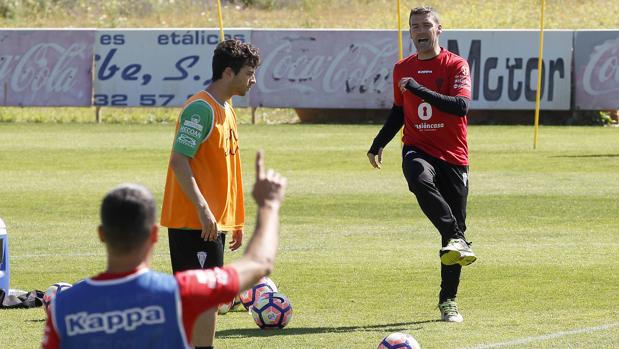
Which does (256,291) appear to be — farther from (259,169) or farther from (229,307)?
(259,169)

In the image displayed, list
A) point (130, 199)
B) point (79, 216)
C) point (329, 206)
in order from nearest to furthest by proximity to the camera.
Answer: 1. point (130, 199)
2. point (79, 216)
3. point (329, 206)

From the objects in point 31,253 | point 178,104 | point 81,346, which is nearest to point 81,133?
point 178,104

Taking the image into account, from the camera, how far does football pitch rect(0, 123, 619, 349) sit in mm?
9641

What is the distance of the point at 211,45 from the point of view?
35.1 metres

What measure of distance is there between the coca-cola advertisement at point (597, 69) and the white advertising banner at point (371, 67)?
0.86ft

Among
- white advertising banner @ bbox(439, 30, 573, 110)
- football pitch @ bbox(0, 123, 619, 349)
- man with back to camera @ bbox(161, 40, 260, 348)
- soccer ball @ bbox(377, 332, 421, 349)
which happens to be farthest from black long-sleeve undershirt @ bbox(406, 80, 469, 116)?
white advertising banner @ bbox(439, 30, 573, 110)

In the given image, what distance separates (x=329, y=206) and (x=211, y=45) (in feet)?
57.8

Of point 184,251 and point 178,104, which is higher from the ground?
point 184,251

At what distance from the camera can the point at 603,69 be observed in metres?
34.3

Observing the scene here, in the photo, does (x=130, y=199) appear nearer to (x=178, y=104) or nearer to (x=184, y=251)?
(x=184, y=251)

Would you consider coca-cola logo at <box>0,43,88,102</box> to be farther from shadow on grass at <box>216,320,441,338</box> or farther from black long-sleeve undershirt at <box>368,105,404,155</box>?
shadow on grass at <box>216,320,441,338</box>

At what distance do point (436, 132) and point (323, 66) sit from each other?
25226 mm

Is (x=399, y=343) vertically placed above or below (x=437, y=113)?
below

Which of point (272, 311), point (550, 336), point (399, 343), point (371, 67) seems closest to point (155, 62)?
point (371, 67)
